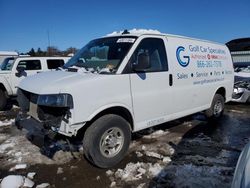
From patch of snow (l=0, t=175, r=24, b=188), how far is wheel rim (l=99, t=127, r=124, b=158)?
1258 millimetres

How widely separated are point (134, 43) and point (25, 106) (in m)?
2.24

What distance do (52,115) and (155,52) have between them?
2.25 metres

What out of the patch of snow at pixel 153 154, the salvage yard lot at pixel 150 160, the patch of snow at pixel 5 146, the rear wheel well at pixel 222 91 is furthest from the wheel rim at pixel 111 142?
the rear wheel well at pixel 222 91

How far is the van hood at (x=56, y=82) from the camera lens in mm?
3818

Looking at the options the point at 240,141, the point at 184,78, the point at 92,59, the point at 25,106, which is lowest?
the point at 240,141

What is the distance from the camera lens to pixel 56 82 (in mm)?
4004

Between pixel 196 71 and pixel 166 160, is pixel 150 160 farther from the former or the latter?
pixel 196 71

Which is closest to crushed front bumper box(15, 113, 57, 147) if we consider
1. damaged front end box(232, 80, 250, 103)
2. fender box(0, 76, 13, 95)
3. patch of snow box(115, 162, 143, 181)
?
patch of snow box(115, 162, 143, 181)

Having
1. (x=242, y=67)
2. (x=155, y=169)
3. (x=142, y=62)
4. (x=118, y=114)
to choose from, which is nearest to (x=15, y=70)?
(x=118, y=114)

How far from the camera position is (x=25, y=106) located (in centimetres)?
475

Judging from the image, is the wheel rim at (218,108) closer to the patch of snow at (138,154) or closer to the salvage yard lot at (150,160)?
the salvage yard lot at (150,160)

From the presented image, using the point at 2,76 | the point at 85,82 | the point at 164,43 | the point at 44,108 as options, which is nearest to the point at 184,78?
the point at 164,43

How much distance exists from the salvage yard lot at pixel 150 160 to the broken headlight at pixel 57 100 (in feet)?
3.65

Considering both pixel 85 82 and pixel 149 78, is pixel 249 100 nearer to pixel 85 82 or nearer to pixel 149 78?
pixel 149 78
